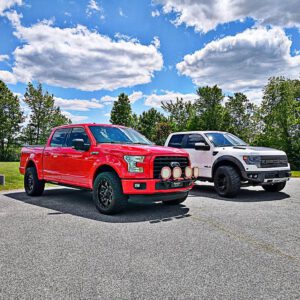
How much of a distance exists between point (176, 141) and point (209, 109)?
3996 cm

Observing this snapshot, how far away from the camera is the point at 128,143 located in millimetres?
7273

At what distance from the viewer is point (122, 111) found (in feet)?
162

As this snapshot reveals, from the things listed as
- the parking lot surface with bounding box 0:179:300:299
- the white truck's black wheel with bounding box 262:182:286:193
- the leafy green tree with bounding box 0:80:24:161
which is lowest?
the parking lot surface with bounding box 0:179:300:299

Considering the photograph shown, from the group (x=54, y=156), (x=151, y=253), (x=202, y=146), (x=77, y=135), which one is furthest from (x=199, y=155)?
(x=151, y=253)

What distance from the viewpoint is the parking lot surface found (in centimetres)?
301

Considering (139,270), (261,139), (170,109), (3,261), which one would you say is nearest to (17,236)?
(3,261)

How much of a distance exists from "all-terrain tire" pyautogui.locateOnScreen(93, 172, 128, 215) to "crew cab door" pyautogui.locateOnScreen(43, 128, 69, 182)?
1.93 metres

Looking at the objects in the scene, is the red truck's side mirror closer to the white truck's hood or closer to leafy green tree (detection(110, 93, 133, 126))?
the white truck's hood

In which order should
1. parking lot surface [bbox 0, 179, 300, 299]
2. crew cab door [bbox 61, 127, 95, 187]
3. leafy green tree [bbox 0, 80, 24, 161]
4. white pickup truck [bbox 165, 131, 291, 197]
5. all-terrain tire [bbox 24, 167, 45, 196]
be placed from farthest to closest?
leafy green tree [bbox 0, 80, 24, 161] → all-terrain tire [bbox 24, 167, 45, 196] → white pickup truck [bbox 165, 131, 291, 197] → crew cab door [bbox 61, 127, 95, 187] → parking lot surface [bbox 0, 179, 300, 299]

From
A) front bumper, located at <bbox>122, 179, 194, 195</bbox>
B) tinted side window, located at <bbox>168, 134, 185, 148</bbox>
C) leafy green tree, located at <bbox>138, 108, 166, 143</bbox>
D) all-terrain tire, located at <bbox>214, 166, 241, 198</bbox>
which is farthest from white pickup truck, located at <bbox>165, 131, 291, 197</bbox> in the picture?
leafy green tree, located at <bbox>138, 108, 166, 143</bbox>

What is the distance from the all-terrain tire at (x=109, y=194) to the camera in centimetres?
622

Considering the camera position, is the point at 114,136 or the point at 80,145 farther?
the point at 114,136

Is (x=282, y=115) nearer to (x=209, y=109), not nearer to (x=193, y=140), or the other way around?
(x=209, y=109)

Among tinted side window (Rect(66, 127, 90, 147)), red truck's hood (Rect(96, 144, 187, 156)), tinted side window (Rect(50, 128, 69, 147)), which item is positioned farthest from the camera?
tinted side window (Rect(50, 128, 69, 147))
